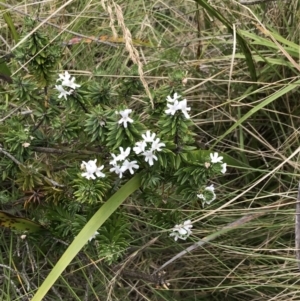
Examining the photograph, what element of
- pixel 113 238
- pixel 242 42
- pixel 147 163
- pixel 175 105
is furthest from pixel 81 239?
pixel 242 42

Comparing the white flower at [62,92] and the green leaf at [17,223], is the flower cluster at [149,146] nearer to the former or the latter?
the white flower at [62,92]

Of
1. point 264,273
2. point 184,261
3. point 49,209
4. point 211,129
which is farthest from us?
point 211,129

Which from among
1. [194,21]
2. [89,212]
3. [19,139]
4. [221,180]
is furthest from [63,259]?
[194,21]

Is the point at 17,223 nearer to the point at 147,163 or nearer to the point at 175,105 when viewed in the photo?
the point at 147,163

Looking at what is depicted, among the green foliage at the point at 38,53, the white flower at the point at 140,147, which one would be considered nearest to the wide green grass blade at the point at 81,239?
the white flower at the point at 140,147

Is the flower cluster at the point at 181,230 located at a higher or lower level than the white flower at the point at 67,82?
lower

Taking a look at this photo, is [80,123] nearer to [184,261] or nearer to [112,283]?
[112,283]
